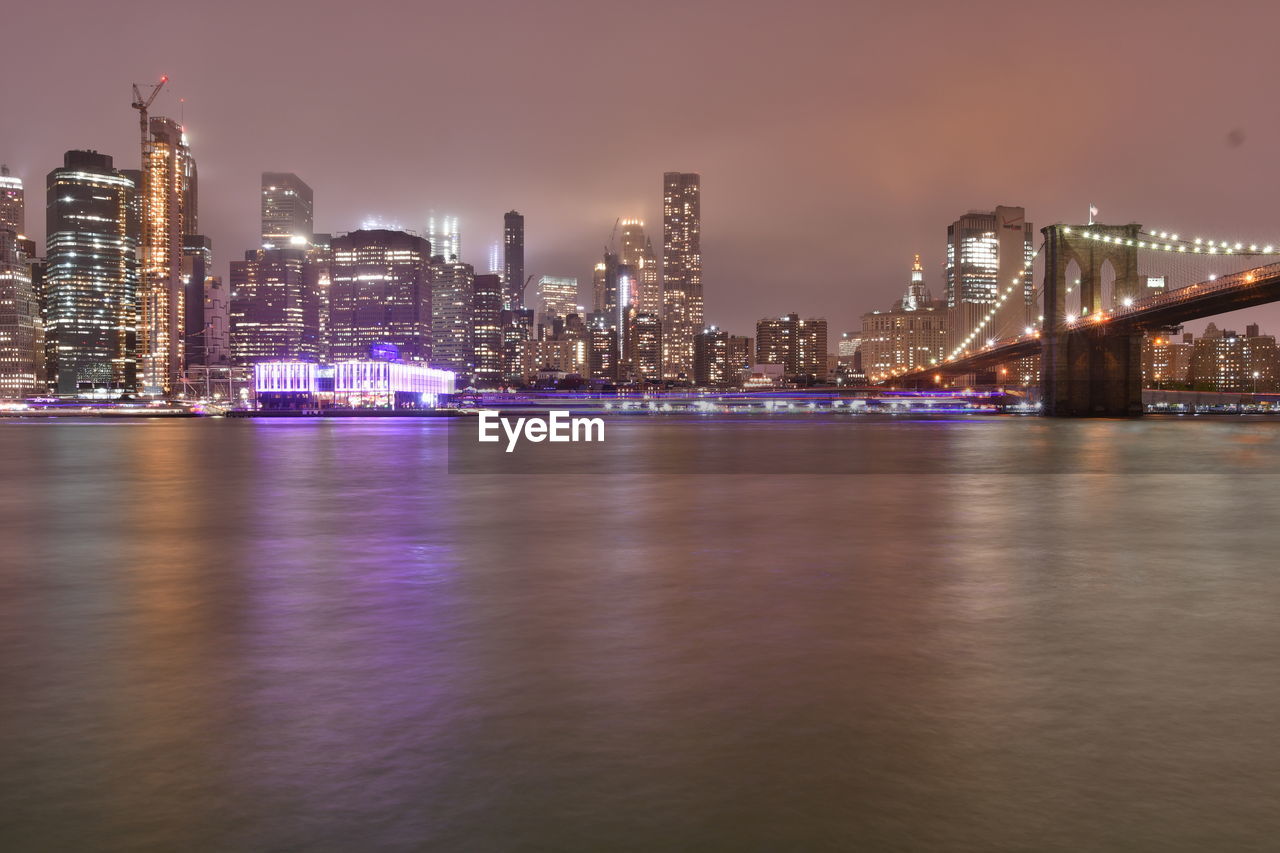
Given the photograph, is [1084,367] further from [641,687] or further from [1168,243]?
[641,687]

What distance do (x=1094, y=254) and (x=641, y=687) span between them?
120484 millimetres

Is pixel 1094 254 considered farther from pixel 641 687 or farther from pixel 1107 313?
pixel 641 687

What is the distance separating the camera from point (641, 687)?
23.6 ft

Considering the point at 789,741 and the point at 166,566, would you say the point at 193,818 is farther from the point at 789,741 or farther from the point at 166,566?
the point at 166,566

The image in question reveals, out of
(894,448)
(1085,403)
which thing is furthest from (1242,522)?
(1085,403)

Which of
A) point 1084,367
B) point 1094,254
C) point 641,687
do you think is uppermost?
point 1094,254

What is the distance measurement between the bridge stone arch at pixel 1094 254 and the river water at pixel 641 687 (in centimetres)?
10303

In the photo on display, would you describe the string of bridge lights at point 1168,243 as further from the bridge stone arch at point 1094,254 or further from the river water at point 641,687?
the river water at point 641,687

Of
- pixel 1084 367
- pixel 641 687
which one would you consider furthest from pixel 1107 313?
pixel 641 687

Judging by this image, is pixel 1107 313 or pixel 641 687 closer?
pixel 641 687

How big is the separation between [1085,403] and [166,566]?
104765mm

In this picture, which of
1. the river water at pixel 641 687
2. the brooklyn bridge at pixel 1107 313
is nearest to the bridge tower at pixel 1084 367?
the brooklyn bridge at pixel 1107 313

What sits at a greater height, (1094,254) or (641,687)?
(1094,254)

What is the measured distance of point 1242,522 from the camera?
61.5 ft
